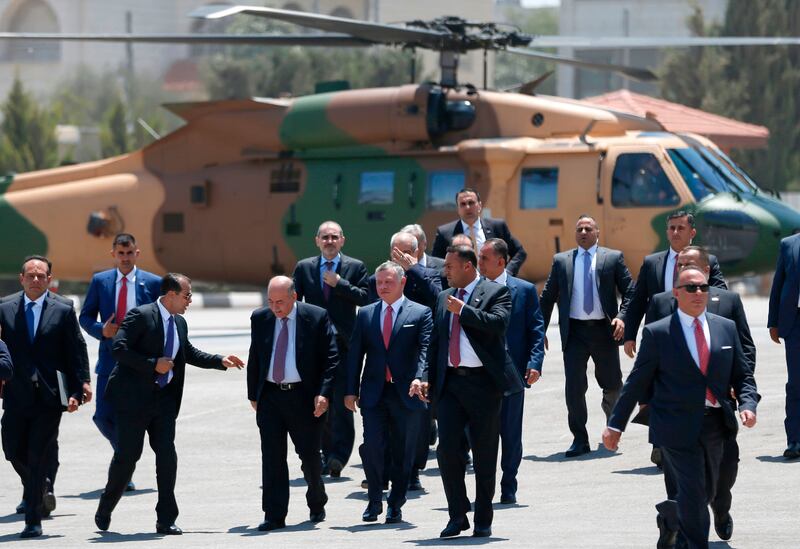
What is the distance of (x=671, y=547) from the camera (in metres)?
9.24

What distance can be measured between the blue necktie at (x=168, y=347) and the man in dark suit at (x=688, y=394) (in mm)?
3347

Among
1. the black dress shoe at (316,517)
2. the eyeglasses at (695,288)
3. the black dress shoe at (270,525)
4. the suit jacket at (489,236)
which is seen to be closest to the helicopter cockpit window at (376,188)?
the suit jacket at (489,236)

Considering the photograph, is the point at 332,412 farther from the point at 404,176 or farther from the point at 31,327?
the point at 404,176

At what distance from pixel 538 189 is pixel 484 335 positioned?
9.99 m

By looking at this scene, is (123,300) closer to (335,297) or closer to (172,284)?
(335,297)

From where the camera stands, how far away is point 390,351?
1122cm

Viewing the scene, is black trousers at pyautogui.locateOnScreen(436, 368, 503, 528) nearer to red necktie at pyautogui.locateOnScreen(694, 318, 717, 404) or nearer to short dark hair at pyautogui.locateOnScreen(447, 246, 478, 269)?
short dark hair at pyautogui.locateOnScreen(447, 246, 478, 269)

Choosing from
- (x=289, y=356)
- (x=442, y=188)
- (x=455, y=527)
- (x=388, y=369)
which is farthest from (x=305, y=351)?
(x=442, y=188)

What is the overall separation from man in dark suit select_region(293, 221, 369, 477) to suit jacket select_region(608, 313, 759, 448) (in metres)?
4.00

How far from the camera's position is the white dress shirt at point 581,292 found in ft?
43.9

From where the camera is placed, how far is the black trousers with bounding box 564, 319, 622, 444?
43.6 ft

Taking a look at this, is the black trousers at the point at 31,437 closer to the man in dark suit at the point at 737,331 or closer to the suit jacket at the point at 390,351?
the suit jacket at the point at 390,351

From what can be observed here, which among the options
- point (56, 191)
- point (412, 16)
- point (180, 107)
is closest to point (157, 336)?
point (180, 107)

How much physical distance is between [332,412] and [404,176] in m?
7.86
